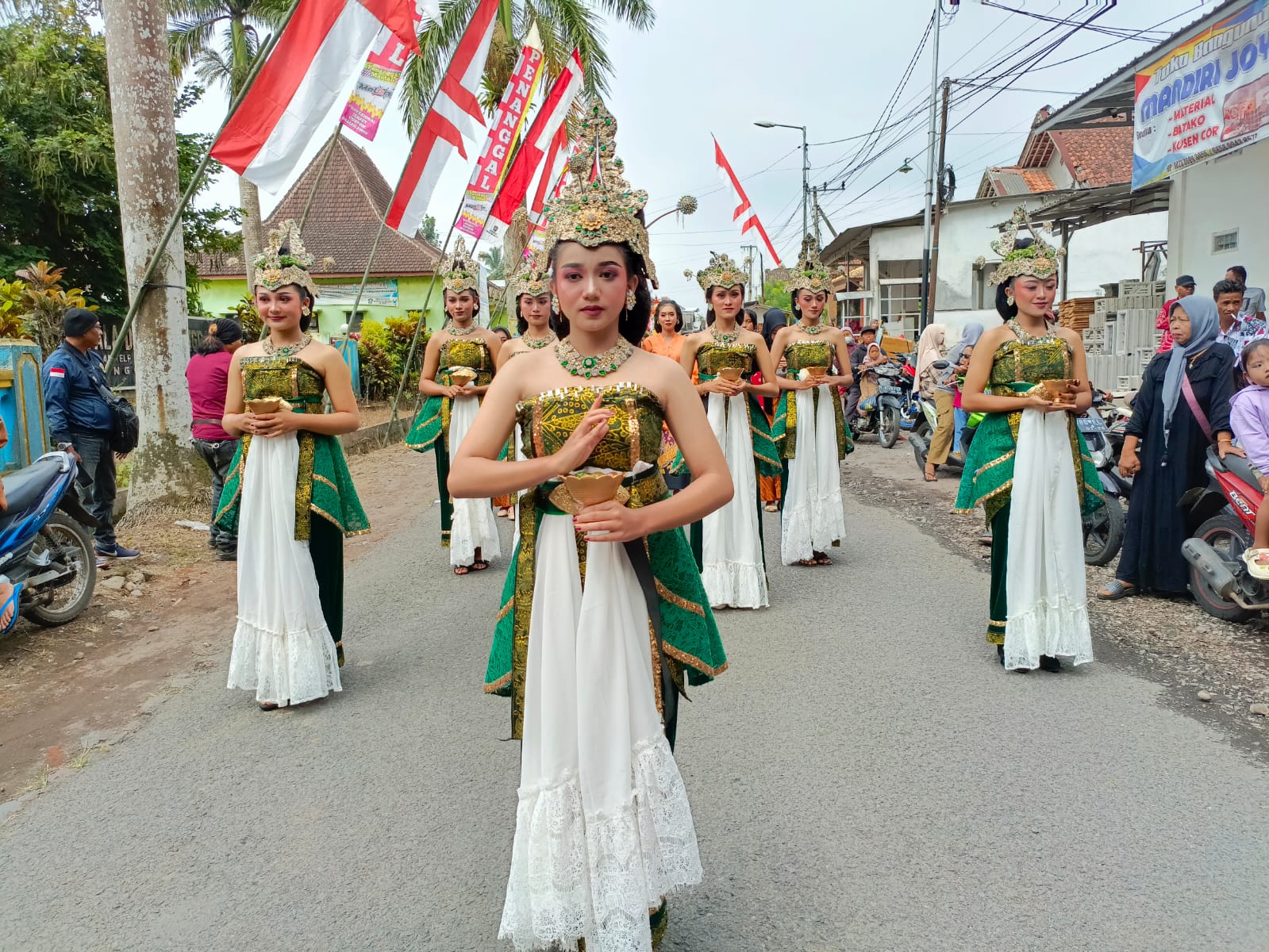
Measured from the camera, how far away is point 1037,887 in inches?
116

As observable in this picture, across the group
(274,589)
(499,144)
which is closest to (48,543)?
(274,589)

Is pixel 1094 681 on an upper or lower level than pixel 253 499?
lower

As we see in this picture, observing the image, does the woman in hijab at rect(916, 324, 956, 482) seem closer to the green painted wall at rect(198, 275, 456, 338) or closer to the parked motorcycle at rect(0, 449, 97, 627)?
the parked motorcycle at rect(0, 449, 97, 627)

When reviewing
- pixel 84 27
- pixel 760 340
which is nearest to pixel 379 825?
pixel 760 340

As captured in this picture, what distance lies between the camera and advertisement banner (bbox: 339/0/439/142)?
978cm

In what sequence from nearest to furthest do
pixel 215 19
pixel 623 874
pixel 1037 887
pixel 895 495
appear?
1. pixel 623 874
2. pixel 1037 887
3. pixel 895 495
4. pixel 215 19

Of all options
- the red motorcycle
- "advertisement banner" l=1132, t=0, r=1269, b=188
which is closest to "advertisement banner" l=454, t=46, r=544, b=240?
"advertisement banner" l=1132, t=0, r=1269, b=188

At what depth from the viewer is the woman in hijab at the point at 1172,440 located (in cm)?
586

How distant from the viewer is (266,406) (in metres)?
4.56

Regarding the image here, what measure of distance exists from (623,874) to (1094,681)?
11.0 feet

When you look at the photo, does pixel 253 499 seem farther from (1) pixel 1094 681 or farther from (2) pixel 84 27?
(2) pixel 84 27

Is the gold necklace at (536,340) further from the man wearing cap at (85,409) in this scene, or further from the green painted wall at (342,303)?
the green painted wall at (342,303)

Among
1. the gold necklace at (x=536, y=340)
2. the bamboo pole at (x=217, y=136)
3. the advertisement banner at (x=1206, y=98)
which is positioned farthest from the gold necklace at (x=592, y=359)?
the advertisement banner at (x=1206, y=98)

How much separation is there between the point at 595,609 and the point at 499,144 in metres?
11.9
